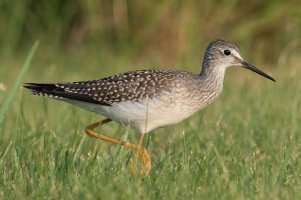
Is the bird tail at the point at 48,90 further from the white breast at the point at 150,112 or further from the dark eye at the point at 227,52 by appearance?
the dark eye at the point at 227,52

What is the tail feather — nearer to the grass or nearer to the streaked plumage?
the streaked plumage

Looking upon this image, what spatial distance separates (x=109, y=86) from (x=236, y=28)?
653 centimetres

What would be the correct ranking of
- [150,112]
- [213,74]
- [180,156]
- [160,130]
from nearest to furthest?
[180,156], [150,112], [213,74], [160,130]

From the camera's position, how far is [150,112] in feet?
23.5

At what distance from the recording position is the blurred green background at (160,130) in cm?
556

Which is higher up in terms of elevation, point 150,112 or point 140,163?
point 150,112

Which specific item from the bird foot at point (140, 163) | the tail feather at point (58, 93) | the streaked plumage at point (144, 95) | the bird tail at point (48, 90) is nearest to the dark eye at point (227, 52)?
the streaked plumage at point (144, 95)

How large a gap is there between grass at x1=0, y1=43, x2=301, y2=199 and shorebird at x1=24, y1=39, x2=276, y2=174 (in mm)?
226

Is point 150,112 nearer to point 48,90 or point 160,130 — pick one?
point 48,90

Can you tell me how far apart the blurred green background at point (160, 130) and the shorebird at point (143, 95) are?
0.22 m

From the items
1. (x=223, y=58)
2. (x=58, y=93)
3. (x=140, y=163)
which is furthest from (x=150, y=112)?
(x=223, y=58)

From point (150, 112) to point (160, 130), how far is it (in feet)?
4.32

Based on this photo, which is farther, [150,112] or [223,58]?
[223,58]

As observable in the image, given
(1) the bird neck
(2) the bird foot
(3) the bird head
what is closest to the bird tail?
(2) the bird foot
